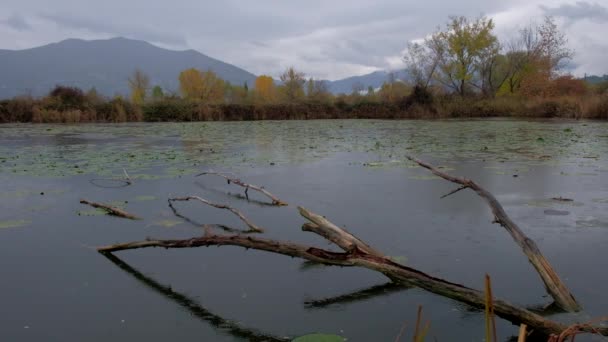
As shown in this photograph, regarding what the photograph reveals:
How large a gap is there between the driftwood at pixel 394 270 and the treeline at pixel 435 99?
2389 centimetres

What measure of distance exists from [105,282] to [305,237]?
5.06ft

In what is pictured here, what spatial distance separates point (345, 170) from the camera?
7.63 metres

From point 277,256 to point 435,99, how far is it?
1188 inches

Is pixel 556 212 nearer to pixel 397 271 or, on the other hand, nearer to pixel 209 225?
pixel 397 271

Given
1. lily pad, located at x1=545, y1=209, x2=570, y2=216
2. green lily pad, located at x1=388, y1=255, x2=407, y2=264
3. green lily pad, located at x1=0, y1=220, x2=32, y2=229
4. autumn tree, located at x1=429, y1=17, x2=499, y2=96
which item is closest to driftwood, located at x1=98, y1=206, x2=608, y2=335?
green lily pad, located at x1=388, y1=255, x2=407, y2=264

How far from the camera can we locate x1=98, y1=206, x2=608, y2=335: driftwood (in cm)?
209

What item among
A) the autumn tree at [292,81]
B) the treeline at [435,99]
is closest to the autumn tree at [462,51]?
the treeline at [435,99]

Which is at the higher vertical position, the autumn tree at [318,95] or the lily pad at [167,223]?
the autumn tree at [318,95]

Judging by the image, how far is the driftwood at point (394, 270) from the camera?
2.09 m

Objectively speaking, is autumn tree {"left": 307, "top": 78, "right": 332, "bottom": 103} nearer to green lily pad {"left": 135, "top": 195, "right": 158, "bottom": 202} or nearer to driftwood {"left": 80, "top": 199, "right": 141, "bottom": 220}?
green lily pad {"left": 135, "top": 195, "right": 158, "bottom": 202}

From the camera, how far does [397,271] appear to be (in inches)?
96.8

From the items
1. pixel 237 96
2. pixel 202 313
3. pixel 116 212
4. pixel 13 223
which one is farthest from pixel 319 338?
pixel 237 96

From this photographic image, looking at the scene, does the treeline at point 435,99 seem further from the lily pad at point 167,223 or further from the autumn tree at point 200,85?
the lily pad at point 167,223

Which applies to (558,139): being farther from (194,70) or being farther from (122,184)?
(194,70)
